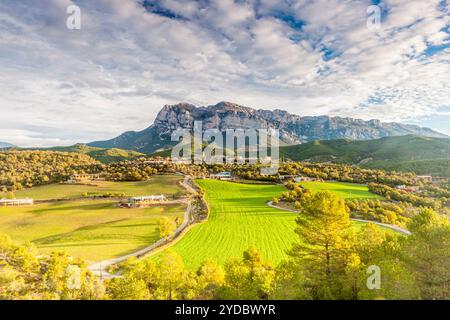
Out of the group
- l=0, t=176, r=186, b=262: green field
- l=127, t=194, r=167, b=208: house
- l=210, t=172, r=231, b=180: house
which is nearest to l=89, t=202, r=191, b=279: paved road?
l=0, t=176, r=186, b=262: green field

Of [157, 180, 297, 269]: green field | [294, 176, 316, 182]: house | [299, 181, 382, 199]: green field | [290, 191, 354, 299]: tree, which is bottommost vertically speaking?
[157, 180, 297, 269]: green field

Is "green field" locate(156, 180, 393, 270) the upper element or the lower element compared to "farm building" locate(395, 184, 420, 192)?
lower

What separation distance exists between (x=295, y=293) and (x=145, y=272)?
467 inches

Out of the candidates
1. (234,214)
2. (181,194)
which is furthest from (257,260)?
(181,194)

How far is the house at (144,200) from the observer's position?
218 feet

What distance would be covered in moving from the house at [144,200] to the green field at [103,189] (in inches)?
314

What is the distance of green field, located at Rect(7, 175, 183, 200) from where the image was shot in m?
77.4

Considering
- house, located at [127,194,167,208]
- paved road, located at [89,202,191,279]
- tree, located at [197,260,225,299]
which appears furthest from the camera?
house, located at [127,194,167,208]

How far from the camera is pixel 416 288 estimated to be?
1370 centimetres

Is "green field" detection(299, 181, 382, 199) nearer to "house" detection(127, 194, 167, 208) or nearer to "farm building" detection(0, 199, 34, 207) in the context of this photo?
"house" detection(127, 194, 167, 208)

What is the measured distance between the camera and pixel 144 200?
69625 millimetres

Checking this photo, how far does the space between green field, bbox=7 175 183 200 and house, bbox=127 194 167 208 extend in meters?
7.96

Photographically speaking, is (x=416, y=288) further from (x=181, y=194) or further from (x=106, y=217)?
(x=181, y=194)

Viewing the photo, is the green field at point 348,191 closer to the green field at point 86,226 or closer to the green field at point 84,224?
the green field at point 84,224
